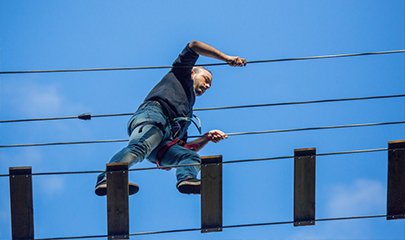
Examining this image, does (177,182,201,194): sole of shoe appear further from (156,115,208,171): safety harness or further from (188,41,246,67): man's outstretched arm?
(188,41,246,67): man's outstretched arm

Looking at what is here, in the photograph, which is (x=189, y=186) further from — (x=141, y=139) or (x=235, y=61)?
(x=235, y=61)

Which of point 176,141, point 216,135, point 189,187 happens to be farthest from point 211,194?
point 216,135

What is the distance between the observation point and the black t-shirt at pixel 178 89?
592cm

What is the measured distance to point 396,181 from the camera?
579 centimetres

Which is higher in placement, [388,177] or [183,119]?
[183,119]

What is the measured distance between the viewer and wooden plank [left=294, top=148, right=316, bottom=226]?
5.64 metres

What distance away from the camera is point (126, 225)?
546 cm

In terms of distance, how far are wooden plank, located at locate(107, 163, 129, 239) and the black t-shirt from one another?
0.92 meters

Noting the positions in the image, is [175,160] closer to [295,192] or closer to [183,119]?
[183,119]

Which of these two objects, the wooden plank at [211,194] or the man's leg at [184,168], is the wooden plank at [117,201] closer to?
the man's leg at [184,168]

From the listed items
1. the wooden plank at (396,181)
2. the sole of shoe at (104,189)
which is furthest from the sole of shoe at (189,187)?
the wooden plank at (396,181)

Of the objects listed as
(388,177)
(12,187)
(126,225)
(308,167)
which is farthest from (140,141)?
(388,177)

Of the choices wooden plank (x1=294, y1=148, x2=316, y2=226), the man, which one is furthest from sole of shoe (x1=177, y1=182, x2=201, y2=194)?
wooden plank (x1=294, y1=148, x2=316, y2=226)

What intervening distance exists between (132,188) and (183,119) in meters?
0.92
